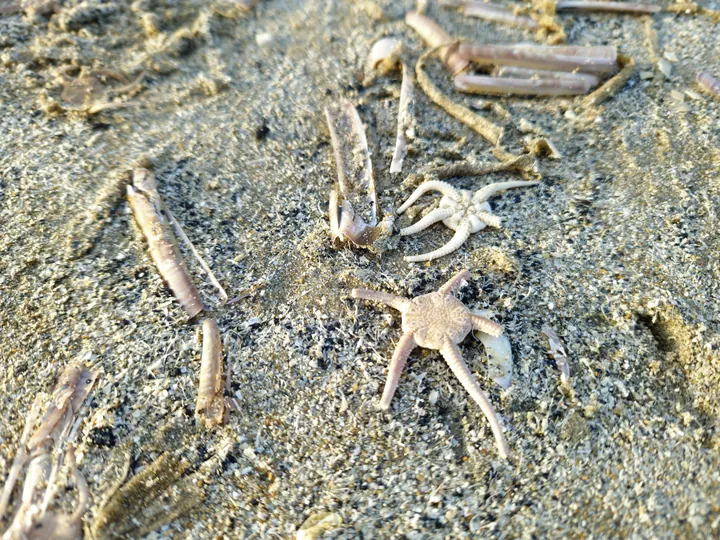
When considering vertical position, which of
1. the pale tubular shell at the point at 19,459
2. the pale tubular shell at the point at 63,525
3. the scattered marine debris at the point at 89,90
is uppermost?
the scattered marine debris at the point at 89,90

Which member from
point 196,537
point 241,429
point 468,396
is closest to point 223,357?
point 241,429

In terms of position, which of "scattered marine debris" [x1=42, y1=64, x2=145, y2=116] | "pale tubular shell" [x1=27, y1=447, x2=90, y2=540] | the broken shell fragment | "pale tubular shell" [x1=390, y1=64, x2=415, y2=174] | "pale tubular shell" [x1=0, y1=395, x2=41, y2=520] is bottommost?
"pale tubular shell" [x1=27, y1=447, x2=90, y2=540]

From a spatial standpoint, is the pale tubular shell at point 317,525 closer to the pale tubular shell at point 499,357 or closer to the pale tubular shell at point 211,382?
the pale tubular shell at point 211,382

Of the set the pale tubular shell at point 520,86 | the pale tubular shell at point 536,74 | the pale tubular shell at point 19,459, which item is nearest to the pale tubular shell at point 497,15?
the pale tubular shell at point 536,74

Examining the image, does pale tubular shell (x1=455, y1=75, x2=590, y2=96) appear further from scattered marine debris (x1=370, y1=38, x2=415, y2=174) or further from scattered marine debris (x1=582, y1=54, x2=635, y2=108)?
scattered marine debris (x1=370, y1=38, x2=415, y2=174)

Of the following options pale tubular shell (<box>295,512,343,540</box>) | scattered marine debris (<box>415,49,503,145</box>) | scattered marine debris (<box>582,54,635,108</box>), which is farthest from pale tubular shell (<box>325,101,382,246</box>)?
scattered marine debris (<box>582,54,635,108</box>)

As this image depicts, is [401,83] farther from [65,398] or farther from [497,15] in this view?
[65,398]

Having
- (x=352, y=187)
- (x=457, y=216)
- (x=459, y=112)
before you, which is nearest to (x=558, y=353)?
(x=457, y=216)
